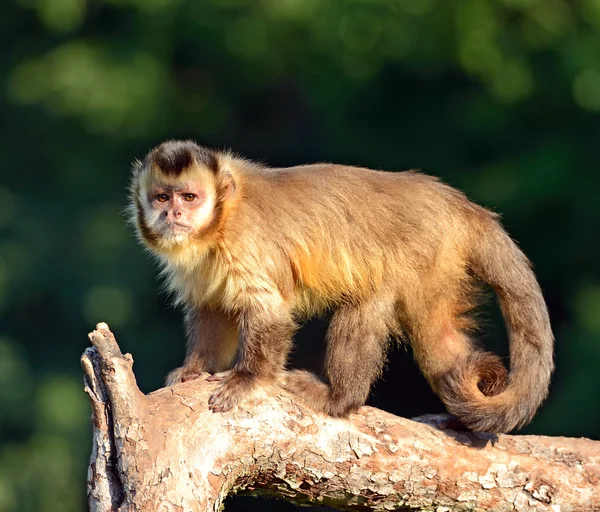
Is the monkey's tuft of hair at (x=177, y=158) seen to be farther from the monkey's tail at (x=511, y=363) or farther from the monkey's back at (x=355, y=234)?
the monkey's tail at (x=511, y=363)

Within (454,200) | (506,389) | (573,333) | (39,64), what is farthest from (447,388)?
(39,64)

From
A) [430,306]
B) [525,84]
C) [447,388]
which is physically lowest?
[447,388]

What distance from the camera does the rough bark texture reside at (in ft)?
19.5

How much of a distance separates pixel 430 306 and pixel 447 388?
0.55m

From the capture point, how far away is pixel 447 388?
689 cm

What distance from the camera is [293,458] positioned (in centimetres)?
635

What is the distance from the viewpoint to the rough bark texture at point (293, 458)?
5.95 metres

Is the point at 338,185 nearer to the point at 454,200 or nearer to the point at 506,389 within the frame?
the point at 454,200

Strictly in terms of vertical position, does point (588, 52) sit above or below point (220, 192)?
above

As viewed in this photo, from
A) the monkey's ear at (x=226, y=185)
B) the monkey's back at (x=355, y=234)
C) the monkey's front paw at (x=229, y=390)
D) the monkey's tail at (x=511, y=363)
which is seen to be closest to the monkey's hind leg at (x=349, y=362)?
the monkey's back at (x=355, y=234)

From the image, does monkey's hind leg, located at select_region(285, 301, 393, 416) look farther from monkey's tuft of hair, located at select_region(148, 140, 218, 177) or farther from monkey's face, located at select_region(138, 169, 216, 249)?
monkey's tuft of hair, located at select_region(148, 140, 218, 177)

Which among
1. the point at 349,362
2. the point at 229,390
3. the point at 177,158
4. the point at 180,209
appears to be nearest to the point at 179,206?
the point at 180,209

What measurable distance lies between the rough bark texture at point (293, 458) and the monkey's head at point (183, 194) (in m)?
1.01

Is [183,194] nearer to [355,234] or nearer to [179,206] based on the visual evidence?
[179,206]
